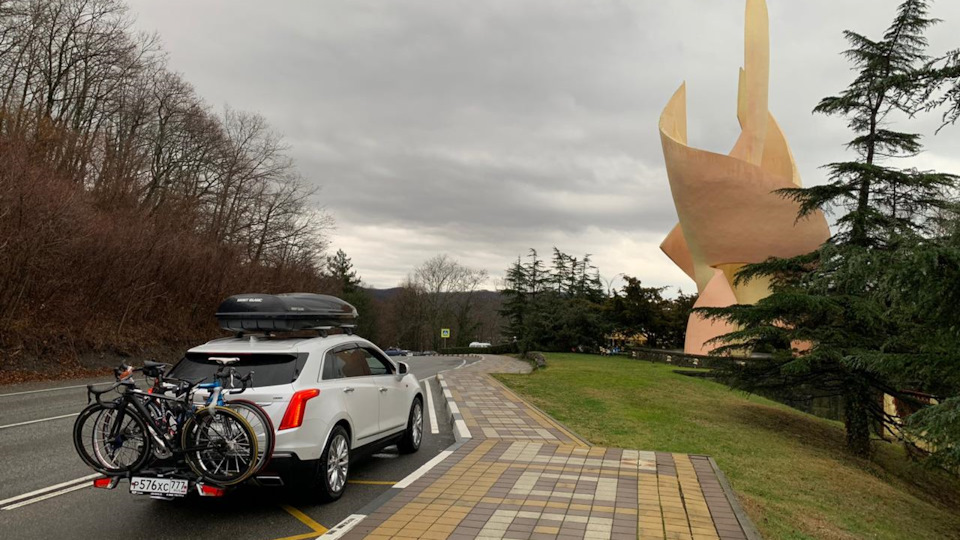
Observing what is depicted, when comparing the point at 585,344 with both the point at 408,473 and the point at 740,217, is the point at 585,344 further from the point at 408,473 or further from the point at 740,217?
the point at 408,473

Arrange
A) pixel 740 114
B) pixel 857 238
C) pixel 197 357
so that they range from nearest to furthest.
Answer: pixel 197 357
pixel 857 238
pixel 740 114

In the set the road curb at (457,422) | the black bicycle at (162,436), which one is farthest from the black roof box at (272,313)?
the road curb at (457,422)

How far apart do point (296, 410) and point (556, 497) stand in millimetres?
2518

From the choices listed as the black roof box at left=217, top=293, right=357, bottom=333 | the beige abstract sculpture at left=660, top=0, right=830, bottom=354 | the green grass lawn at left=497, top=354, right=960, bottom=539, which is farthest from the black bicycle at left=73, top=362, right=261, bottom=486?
the beige abstract sculpture at left=660, top=0, right=830, bottom=354

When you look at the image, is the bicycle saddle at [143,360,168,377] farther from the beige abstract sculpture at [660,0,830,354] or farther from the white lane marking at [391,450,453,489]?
the beige abstract sculpture at [660,0,830,354]

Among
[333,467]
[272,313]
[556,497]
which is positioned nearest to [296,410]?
[333,467]

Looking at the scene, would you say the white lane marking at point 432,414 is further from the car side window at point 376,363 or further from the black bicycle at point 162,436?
the black bicycle at point 162,436

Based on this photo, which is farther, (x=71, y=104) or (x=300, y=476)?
(x=71, y=104)

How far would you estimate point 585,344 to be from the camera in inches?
1918

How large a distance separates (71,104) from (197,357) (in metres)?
30.4

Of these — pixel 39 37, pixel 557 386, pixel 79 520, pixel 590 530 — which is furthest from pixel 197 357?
pixel 39 37

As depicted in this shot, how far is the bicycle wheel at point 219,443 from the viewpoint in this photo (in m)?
4.70

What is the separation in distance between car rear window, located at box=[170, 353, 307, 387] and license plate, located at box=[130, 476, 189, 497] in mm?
968

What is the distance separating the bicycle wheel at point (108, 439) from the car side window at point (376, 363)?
2574 millimetres
